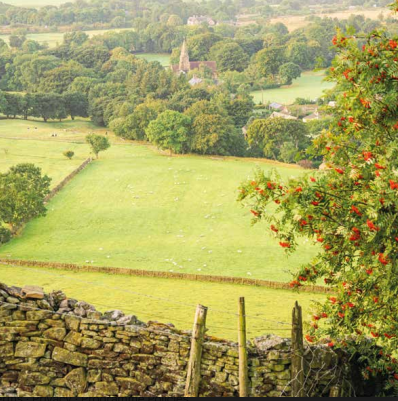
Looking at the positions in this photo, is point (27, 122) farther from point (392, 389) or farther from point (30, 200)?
point (392, 389)

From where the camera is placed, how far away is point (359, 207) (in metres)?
14.0

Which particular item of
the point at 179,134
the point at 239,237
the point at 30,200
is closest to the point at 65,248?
the point at 30,200

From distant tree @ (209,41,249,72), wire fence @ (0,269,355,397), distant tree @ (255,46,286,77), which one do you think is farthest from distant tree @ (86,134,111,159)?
distant tree @ (209,41,249,72)

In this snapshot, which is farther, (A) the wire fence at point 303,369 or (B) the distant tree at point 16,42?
(B) the distant tree at point 16,42

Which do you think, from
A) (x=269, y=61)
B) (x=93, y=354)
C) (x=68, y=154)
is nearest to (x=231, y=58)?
(x=269, y=61)

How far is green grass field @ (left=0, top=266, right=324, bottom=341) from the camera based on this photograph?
2133 cm

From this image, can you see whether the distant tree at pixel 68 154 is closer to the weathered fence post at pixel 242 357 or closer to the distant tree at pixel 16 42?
the weathered fence post at pixel 242 357

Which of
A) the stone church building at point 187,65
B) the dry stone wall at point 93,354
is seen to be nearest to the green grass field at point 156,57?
the stone church building at point 187,65

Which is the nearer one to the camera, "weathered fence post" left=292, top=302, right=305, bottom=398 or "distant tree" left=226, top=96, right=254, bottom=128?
"weathered fence post" left=292, top=302, right=305, bottom=398

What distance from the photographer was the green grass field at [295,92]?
12566 cm

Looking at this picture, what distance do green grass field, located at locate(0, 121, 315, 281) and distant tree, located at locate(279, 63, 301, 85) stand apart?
7219 centimetres

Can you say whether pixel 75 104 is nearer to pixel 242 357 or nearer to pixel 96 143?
pixel 96 143

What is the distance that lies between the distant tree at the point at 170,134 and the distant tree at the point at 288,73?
64.5 meters

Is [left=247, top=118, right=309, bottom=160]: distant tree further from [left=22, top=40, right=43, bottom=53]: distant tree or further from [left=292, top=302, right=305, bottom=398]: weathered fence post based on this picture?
[left=22, top=40, right=43, bottom=53]: distant tree
